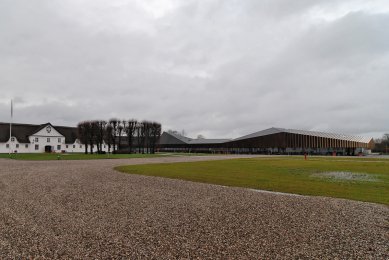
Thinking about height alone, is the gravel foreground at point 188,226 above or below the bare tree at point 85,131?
below

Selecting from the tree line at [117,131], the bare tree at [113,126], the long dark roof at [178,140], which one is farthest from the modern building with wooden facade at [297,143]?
the bare tree at [113,126]

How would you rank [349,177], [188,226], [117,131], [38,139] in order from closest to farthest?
[188,226]
[349,177]
[117,131]
[38,139]

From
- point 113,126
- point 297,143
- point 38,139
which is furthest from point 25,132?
point 297,143

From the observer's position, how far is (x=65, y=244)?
21.4 ft

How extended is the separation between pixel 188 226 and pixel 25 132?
84174 mm

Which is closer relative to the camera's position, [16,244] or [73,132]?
[16,244]

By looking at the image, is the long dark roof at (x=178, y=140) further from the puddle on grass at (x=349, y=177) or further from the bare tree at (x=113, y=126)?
the puddle on grass at (x=349, y=177)

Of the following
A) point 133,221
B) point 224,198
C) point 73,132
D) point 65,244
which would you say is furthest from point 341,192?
point 73,132

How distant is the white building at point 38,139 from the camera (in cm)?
7375

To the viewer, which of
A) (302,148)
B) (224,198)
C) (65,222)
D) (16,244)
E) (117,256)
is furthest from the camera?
(302,148)

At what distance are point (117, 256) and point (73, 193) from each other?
25.9ft

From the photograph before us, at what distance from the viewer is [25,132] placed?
7856cm

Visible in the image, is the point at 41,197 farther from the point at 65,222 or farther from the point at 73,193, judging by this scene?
the point at 65,222

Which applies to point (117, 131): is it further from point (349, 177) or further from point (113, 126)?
point (349, 177)
